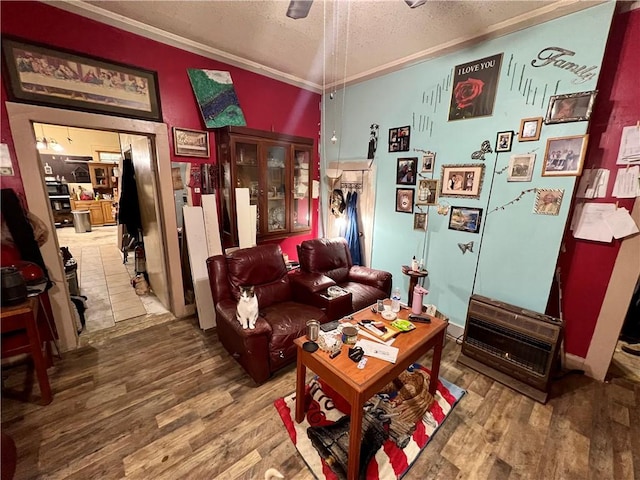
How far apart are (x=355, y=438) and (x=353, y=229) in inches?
96.2

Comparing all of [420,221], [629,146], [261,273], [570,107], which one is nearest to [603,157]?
[629,146]

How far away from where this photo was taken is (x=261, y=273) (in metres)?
2.45

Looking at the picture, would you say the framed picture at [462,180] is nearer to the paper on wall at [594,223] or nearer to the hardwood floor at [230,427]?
the paper on wall at [594,223]

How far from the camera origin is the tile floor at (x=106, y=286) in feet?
9.77

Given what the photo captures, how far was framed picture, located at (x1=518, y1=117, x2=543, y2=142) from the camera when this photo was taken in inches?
80.1

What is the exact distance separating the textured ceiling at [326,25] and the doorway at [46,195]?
0.78 m

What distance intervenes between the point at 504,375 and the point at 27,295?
355 centimetres

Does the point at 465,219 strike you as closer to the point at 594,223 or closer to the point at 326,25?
the point at 594,223

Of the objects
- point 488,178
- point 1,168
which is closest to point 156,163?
point 1,168

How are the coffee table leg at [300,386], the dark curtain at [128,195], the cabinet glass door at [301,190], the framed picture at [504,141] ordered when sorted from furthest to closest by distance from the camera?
1. the dark curtain at [128,195]
2. the cabinet glass door at [301,190]
3. the framed picture at [504,141]
4. the coffee table leg at [300,386]

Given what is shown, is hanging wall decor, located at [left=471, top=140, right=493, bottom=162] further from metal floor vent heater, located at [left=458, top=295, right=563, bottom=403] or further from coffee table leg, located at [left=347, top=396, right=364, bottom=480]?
coffee table leg, located at [left=347, top=396, right=364, bottom=480]

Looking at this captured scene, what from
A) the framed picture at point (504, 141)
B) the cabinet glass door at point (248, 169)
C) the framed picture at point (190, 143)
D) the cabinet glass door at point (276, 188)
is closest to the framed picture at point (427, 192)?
the framed picture at point (504, 141)

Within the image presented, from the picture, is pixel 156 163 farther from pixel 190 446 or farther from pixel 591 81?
pixel 591 81

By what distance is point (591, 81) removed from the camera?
5.88 ft
